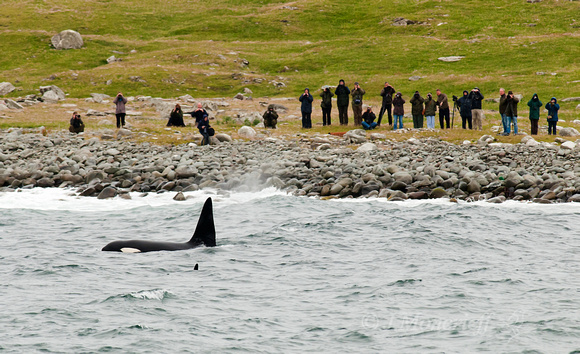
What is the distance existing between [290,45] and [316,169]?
6158cm

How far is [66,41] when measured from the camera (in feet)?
269

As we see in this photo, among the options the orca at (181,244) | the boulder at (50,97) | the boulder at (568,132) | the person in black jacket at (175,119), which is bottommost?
the orca at (181,244)

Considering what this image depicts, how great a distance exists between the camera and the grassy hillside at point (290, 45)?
64500 mm

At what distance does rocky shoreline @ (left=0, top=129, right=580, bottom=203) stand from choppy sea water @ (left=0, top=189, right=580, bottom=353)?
242cm

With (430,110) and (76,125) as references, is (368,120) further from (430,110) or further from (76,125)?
(76,125)

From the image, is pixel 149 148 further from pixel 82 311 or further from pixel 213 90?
pixel 213 90

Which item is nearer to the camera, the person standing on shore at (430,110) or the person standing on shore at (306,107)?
the person standing on shore at (430,110)

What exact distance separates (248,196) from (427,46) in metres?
58.0

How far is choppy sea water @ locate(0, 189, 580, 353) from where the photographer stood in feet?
33.5

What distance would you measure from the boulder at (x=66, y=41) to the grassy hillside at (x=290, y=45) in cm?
131

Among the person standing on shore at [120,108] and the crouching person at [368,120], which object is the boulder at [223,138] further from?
the crouching person at [368,120]

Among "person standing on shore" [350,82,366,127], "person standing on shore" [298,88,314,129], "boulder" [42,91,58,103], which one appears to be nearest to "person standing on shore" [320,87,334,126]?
"person standing on shore" [298,88,314,129]

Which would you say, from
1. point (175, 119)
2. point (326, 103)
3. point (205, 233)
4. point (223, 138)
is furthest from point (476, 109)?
point (205, 233)

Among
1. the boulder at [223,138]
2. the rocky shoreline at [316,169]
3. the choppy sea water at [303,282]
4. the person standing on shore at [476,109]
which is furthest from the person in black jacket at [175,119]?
the choppy sea water at [303,282]
